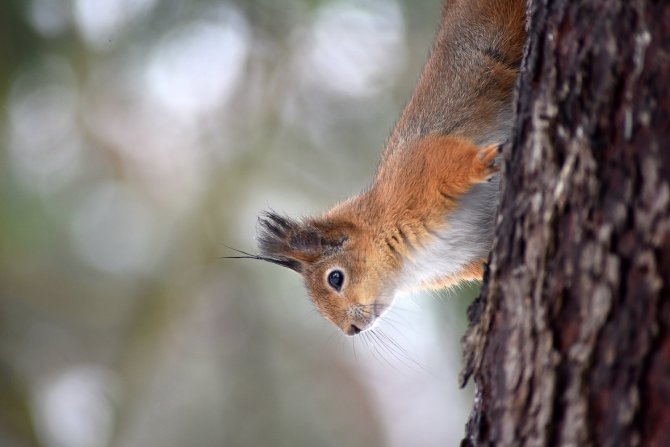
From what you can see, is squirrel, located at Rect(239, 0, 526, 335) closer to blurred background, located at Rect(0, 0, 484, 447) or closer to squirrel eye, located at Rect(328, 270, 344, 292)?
squirrel eye, located at Rect(328, 270, 344, 292)

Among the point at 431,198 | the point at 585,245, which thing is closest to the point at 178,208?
the point at 431,198

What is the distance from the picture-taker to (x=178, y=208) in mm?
4980

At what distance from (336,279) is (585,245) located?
157 centimetres

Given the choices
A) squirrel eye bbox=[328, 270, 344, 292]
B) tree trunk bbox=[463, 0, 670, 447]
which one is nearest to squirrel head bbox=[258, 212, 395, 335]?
squirrel eye bbox=[328, 270, 344, 292]

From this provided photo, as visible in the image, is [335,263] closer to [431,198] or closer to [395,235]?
[395,235]

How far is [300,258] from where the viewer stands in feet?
9.05

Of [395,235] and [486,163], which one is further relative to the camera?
[395,235]

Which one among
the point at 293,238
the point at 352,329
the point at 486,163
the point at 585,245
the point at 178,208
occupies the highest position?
the point at 178,208

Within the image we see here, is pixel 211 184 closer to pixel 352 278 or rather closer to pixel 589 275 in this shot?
pixel 352 278

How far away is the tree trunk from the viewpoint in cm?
105

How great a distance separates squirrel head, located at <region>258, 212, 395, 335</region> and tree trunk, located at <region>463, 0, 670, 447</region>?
4.10 ft

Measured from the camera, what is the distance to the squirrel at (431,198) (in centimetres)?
232

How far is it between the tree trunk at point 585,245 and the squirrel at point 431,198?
0.87 m

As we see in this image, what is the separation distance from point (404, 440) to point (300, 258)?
313 centimetres
